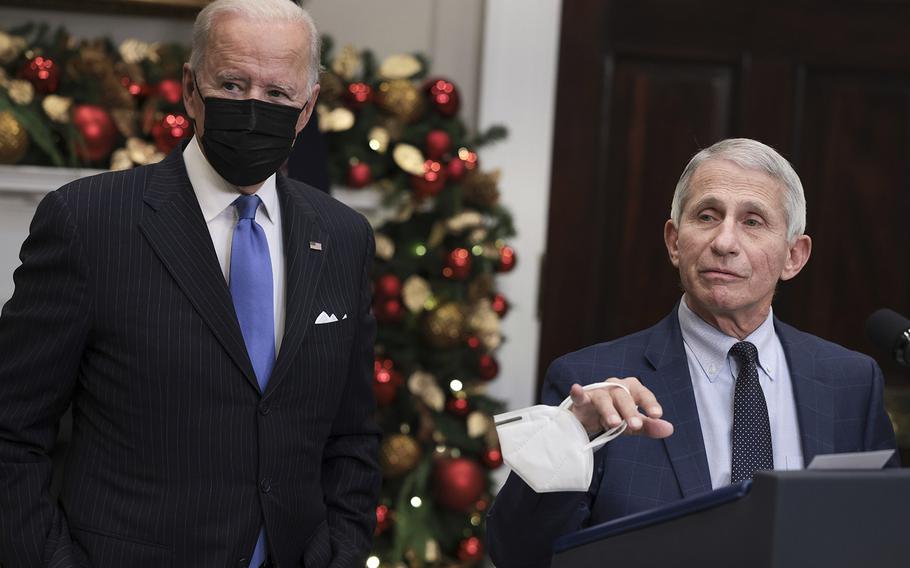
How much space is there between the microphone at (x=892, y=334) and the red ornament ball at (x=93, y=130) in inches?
94.8

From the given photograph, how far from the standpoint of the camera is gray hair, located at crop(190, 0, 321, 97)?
1896 millimetres

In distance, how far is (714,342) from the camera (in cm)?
196

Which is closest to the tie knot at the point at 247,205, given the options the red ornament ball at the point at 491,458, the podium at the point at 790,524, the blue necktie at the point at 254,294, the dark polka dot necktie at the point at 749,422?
the blue necktie at the point at 254,294

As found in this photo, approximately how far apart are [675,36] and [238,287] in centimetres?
263

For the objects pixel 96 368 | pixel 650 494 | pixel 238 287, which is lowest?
pixel 650 494

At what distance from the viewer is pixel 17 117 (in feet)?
11.2

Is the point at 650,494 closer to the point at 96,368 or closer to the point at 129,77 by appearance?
the point at 96,368

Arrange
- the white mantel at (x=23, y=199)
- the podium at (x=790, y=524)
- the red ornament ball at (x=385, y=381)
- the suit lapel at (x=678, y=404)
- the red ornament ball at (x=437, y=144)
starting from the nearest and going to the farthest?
the podium at (x=790, y=524), the suit lapel at (x=678, y=404), the white mantel at (x=23, y=199), the red ornament ball at (x=385, y=381), the red ornament ball at (x=437, y=144)

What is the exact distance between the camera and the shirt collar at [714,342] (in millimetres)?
1955

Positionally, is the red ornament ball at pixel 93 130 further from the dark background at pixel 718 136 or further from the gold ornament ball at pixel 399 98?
the dark background at pixel 718 136

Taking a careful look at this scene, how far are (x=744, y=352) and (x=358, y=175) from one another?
6.53 ft

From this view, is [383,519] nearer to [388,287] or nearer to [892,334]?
[388,287]

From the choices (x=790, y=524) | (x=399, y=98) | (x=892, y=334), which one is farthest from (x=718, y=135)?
(x=790, y=524)

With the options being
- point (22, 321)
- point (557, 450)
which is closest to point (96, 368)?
point (22, 321)
